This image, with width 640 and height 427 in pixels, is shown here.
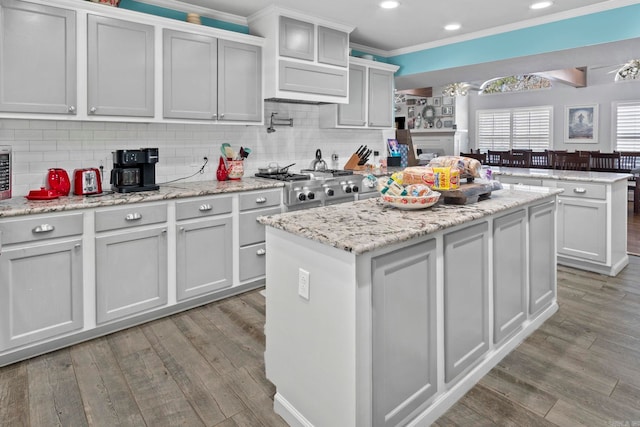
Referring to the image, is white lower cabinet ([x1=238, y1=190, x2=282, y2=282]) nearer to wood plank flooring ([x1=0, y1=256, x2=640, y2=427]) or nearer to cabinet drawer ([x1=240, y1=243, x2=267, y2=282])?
cabinet drawer ([x1=240, y1=243, x2=267, y2=282])

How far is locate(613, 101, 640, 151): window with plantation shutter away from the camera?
8.45 metres

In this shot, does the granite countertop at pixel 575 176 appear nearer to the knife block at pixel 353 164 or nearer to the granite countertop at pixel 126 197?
the knife block at pixel 353 164

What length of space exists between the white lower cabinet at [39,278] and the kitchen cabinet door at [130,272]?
14cm

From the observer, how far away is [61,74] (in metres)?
2.85

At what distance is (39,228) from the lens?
8.22 ft

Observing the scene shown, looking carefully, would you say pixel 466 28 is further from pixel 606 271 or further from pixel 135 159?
pixel 135 159

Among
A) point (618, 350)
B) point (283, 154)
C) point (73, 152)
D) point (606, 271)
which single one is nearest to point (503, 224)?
point (618, 350)

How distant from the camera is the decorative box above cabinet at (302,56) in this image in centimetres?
391

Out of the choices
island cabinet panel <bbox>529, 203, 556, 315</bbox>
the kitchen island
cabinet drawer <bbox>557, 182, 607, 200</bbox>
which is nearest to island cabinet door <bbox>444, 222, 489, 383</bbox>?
the kitchen island

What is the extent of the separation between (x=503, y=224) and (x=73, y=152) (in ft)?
10.3

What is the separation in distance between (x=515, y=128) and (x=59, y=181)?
1011 centimetres

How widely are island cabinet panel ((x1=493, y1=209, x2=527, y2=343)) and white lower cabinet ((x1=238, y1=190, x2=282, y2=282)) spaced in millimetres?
1912

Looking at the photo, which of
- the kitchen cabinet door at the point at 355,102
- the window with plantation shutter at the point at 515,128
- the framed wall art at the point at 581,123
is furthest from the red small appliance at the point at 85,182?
the window with plantation shutter at the point at 515,128

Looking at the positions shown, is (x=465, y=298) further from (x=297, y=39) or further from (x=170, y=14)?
(x=170, y=14)
